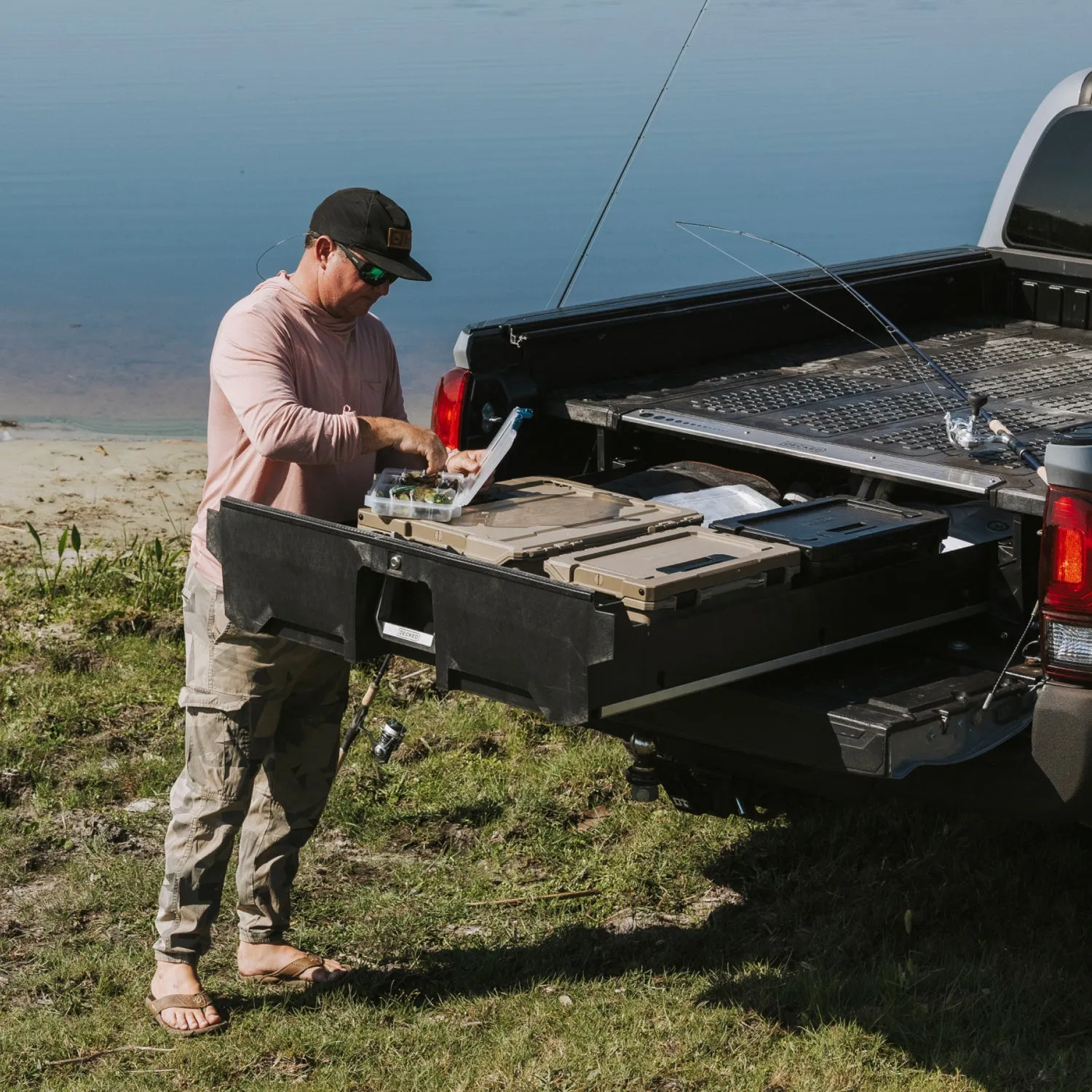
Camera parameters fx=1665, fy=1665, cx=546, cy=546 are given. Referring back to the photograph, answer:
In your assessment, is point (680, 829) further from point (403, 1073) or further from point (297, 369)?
point (297, 369)

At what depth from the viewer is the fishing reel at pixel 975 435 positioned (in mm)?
3998

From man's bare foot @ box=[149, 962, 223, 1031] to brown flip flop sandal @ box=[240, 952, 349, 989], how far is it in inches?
7.5

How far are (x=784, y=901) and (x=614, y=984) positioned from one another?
2.23 ft

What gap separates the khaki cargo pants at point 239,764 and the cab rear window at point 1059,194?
327 centimetres

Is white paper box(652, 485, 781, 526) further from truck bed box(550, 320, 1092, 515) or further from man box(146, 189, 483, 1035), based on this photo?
man box(146, 189, 483, 1035)

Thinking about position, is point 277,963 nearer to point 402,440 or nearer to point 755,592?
point 402,440

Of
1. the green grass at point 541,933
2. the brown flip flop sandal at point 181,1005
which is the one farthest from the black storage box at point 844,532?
the brown flip flop sandal at point 181,1005

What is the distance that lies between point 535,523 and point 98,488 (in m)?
5.97

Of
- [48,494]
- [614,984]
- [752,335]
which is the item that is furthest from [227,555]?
[48,494]

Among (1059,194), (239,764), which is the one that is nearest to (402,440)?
(239,764)

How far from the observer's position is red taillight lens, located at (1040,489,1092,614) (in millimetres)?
3193

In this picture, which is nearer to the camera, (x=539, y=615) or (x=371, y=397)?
(x=539, y=615)

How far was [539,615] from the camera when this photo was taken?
2.99 m

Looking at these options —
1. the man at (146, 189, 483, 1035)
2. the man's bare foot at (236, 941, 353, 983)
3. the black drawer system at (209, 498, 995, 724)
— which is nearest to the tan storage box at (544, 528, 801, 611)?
the black drawer system at (209, 498, 995, 724)
